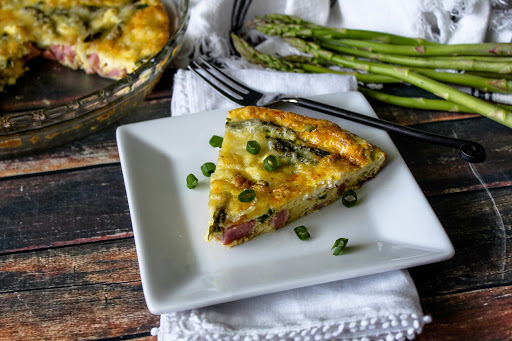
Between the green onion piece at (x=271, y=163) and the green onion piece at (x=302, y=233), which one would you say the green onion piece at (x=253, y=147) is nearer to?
the green onion piece at (x=271, y=163)

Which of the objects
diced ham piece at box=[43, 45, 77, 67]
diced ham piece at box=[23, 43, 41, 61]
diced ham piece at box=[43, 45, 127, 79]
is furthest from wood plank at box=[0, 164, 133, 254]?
diced ham piece at box=[23, 43, 41, 61]

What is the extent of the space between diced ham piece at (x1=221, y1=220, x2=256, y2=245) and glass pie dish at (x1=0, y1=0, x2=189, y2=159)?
137cm

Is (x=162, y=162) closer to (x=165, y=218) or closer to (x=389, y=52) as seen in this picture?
(x=165, y=218)

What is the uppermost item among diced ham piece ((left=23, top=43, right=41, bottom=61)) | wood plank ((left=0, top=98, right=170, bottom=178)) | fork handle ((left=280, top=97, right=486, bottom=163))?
fork handle ((left=280, top=97, right=486, bottom=163))

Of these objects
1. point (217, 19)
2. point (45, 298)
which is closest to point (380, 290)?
point (45, 298)

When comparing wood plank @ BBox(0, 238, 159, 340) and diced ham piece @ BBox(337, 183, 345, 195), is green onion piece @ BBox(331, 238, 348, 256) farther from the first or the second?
wood plank @ BBox(0, 238, 159, 340)

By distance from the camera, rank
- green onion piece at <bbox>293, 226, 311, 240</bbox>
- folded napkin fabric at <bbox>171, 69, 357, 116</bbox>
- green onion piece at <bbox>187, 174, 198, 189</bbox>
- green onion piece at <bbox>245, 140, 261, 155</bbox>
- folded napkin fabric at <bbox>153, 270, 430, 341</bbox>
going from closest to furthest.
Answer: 1. folded napkin fabric at <bbox>153, 270, 430, 341</bbox>
2. green onion piece at <bbox>293, 226, 311, 240</bbox>
3. green onion piece at <bbox>245, 140, 261, 155</bbox>
4. green onion piece at <bbox>187, 174, 198, 189</bbox>
5. folded napkin fabric at <bbox>171, 69, 357, 116</bbox>

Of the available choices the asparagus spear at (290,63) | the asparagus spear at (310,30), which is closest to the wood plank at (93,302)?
the asparagus spear at (290,63)

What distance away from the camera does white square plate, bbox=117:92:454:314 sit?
2.69 meters

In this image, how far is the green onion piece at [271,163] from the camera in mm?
3049

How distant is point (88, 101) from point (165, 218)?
1037 millimetres

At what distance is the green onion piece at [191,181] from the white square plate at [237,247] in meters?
0.03

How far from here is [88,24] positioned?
4.50m

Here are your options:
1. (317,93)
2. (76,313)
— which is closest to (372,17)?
(317,93)
